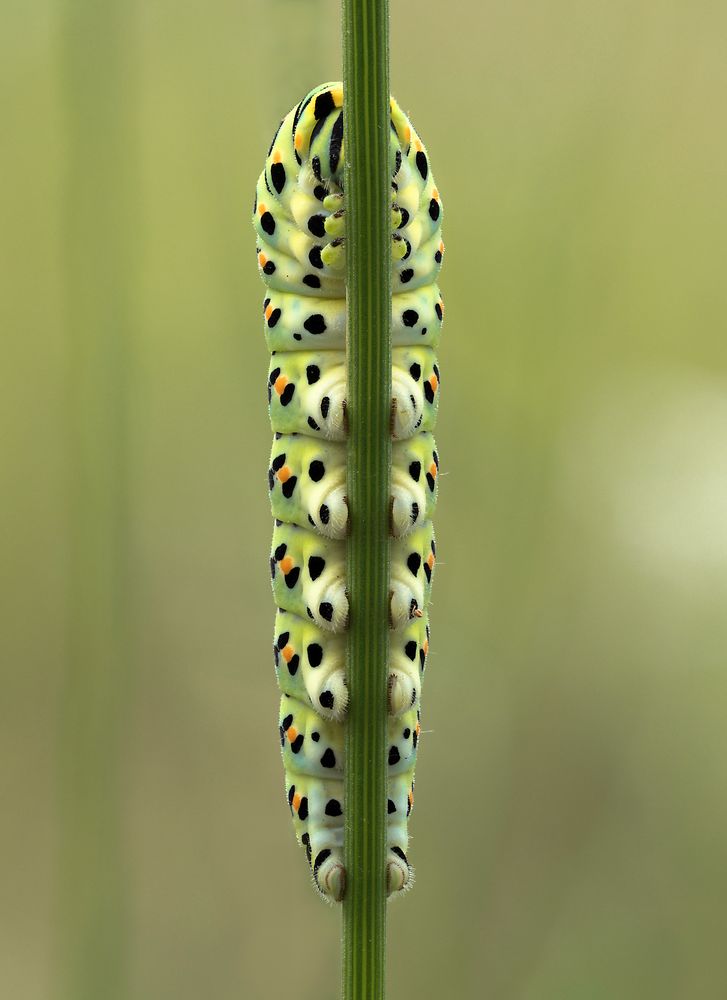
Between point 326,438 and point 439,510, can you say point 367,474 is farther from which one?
point 439,510

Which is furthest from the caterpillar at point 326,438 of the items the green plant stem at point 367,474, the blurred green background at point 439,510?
the blurred green background at point 439,510

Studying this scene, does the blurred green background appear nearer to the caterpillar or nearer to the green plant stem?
the caterpillar

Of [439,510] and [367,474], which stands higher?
[367,474]

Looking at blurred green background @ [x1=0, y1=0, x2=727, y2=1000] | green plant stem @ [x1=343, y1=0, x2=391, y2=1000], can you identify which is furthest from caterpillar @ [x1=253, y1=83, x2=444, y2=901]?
blurred green background @ [x1=0, y1=0, x2=727, y2=1000]

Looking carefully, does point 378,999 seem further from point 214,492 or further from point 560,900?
point 214,492

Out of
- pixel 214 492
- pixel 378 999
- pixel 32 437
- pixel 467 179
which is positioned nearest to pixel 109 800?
pixel 378 999

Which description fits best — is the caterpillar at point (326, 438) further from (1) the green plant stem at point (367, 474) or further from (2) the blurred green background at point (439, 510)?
(2) the blurred green background at point (439, 510)

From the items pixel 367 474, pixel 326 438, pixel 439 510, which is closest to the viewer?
pixel 367 474

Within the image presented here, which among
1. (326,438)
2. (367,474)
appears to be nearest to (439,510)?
(326,438)
